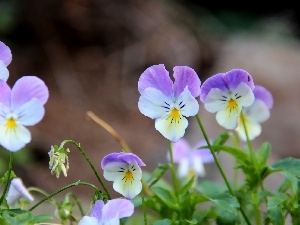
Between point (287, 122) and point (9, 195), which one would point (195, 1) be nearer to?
point (287, 122)

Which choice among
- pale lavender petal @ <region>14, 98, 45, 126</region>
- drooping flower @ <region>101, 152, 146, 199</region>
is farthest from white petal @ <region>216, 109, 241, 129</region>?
pale lavender petal @ <region>14, 98, 45, 126</region>

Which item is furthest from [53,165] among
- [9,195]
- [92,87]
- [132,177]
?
[92,87]

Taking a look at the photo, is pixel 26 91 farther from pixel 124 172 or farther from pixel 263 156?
pixel 263 156

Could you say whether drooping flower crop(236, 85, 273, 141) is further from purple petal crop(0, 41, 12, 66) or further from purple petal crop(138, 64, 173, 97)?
purple petal crop(0, 41, 12, 66)

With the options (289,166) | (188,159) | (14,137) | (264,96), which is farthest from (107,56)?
(14,137)

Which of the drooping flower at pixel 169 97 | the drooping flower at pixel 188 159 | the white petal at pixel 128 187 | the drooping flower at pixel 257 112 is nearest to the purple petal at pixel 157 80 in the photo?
the drooping flower at pixel 169 97
